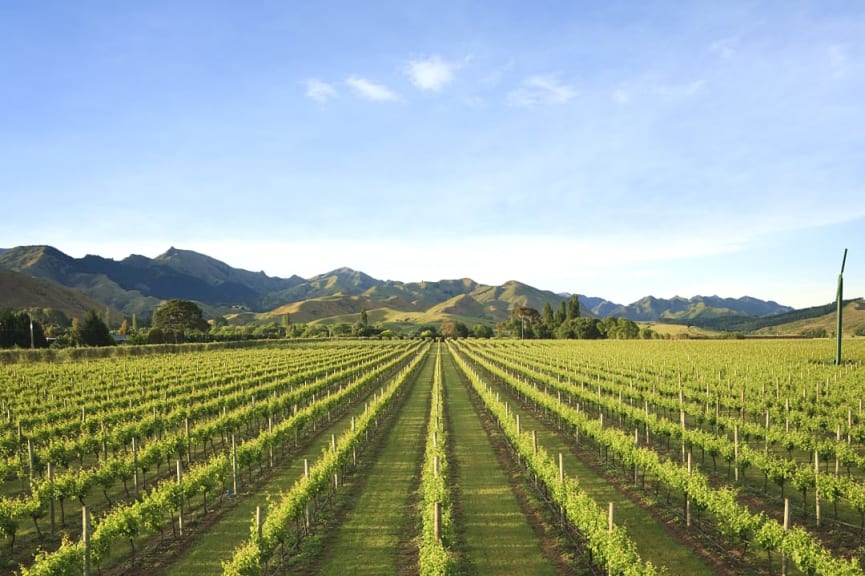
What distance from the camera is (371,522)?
607 inches

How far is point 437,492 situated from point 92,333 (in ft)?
306

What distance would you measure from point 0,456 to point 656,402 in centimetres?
3193

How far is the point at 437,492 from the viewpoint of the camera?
14188 mm

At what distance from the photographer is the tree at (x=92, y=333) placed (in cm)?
8788

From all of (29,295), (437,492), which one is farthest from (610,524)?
(29,295)

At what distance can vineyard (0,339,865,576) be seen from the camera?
1248cm

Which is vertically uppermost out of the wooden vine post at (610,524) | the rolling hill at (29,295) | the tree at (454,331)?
the rolling hill at (29,295)

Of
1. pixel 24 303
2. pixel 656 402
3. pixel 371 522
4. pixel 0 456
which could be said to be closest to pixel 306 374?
A: pixel 0 456

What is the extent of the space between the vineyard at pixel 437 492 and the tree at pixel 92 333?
2459 inches

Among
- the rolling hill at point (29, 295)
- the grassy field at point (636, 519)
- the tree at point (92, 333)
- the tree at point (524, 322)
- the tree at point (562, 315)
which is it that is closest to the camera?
the grassy field at point (636, 519)

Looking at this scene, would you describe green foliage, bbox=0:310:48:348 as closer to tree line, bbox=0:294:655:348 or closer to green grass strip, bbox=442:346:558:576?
tree line, bbox=0:294:655:348

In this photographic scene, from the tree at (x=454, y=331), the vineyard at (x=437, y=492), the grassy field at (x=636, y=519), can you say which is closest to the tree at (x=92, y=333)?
the vineyard at (x=437, y=492)

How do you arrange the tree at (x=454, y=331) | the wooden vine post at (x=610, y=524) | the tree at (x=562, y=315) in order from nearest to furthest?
the wooden vine post at (x=610, y=524)
the tree at (x=562, y=315)
the tree at (x=454, y=331)

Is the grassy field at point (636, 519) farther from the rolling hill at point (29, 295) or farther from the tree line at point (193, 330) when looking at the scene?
the rolling hill at point (29, 295)
